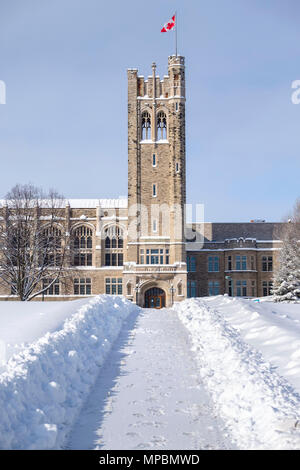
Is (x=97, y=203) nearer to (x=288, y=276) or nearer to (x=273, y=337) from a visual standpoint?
(x=288, y=276)

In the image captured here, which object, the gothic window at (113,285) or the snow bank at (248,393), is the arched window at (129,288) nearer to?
the gothic window at (113,285)

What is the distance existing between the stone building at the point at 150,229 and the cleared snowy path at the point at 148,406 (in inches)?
1244

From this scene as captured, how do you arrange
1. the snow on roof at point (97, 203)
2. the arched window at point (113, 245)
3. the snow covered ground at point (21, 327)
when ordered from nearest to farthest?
the snow covered ground at point (21, 327)
the arched window at point (113, 245)
the snow on roof at point (97, 203)

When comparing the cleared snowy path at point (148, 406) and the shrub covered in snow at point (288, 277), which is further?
the shrub covered in snow at point (288, 277)

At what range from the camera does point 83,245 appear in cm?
4981

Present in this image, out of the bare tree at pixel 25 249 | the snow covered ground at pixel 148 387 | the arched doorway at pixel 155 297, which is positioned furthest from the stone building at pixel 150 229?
the snow covered ground at pixel 148 387

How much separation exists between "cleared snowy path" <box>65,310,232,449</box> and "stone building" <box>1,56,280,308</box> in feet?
104

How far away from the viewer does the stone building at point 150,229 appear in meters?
44.1

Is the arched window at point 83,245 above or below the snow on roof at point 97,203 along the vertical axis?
below

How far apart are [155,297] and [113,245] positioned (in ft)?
26.8

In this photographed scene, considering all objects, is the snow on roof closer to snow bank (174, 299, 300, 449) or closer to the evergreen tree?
the evergreen tree

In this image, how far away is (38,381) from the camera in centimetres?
753

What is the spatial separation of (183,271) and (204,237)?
13252mm
